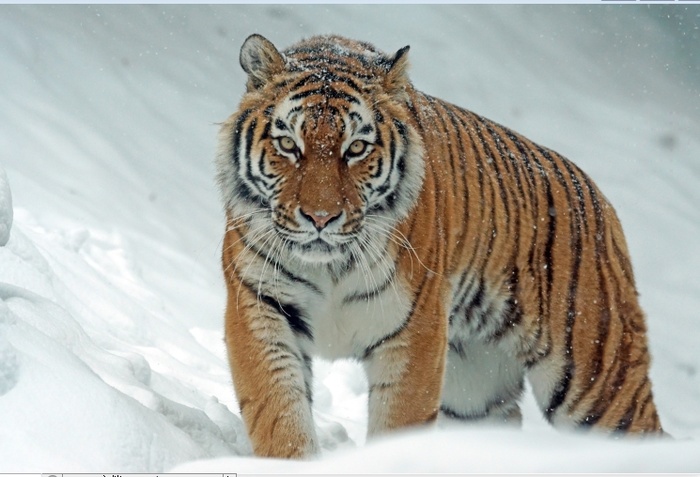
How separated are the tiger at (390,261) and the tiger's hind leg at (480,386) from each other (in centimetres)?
9

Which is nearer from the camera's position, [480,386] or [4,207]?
[4,207]

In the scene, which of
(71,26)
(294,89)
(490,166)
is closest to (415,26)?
(71,26)

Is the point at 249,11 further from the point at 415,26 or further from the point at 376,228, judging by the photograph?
the point at 376,228

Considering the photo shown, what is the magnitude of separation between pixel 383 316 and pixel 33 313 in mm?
1004

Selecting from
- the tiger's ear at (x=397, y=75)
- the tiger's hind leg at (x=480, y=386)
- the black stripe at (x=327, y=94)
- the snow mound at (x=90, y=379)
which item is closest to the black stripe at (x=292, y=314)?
the snow mound at (x=90, y=379)

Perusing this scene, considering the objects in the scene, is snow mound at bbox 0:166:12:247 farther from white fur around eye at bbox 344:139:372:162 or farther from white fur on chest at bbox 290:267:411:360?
white fur around eye at bbox 344:139:372:162

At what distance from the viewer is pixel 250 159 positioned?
2.63 m

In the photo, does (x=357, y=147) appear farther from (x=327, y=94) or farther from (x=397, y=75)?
(x=397, y=75)

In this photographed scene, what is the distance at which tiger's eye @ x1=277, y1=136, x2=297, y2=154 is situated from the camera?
2504 millimetres

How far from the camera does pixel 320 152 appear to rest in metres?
2.46

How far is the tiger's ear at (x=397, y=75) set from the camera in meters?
2.69

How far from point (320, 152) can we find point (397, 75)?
406mm

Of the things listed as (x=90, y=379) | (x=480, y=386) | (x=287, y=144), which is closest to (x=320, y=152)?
(x=287, y=144)

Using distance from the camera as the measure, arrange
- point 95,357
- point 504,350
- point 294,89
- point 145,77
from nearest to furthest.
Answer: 1. point 294,89
2. point 95,357
3. point 504,350
4. point 145,77
